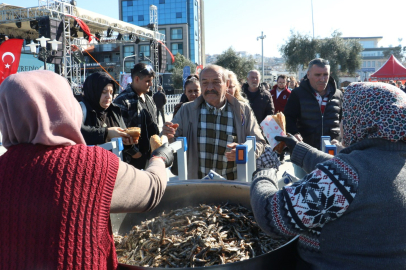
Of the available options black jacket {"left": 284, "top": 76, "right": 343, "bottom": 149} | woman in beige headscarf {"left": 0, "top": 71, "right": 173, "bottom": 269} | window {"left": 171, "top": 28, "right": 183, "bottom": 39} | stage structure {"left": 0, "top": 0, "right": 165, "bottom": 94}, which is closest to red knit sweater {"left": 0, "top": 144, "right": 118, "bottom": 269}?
woman in beige headscarf {"left": 0, "top": 71, "right": 173, "bottom": 269}

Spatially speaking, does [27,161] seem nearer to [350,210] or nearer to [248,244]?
[248,244]

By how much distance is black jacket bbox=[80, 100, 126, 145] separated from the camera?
3.08 m

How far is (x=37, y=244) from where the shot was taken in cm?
118

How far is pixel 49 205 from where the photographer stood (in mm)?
1169

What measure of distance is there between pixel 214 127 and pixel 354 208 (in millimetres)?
1903

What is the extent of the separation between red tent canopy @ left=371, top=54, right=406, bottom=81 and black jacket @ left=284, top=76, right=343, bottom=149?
2109 cm

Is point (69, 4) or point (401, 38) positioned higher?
point (401, 38)

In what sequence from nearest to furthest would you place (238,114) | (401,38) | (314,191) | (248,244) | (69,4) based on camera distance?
1. (314,191)
2. (248,244)
3. (238,114)
4. (69,4)
5. (401,38)

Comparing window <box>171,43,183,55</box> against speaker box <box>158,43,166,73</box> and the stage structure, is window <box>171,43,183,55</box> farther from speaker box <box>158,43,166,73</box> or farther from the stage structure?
the stage structure

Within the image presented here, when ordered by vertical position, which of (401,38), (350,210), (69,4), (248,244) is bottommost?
(248,244)

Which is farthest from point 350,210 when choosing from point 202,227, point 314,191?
point 202,227

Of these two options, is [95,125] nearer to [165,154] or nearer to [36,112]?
[165,154]

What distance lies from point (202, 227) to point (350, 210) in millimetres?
744

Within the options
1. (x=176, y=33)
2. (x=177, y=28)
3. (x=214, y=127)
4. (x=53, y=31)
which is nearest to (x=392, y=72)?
(x=53, y=31)
